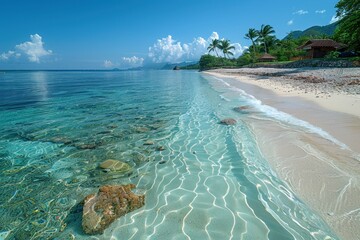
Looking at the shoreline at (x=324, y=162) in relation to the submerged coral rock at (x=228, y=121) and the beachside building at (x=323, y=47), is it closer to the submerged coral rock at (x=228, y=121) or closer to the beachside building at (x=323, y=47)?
the submerged coral rock at (x=228, y=121)

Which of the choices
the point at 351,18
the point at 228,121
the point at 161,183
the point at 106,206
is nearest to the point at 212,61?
the point at 351,18

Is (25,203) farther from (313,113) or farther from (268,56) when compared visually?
(268,56)

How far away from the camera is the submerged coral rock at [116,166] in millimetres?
5598

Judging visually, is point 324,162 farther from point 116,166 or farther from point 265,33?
point 265,33

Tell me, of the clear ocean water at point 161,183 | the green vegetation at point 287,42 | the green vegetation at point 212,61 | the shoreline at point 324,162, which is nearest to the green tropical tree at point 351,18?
the green vegetation at point 287,42

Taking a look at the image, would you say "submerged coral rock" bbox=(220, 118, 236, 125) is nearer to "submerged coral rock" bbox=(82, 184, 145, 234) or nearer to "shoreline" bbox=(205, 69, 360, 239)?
"shoreline" bbox=(205, 69, 360, 239)

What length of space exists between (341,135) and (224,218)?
4.85m

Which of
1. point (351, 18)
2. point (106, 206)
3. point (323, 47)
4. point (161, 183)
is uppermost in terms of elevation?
point (351, 18)

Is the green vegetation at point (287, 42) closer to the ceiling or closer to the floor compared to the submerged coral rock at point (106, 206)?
closer to the ceiling

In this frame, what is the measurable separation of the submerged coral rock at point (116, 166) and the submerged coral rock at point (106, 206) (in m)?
1.50

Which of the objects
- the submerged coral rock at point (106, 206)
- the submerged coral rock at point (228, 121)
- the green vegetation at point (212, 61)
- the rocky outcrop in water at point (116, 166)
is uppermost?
the green vegetation at point (212, 61)

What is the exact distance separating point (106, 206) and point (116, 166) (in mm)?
2101

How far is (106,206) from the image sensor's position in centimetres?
371

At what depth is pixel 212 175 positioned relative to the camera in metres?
5.02
